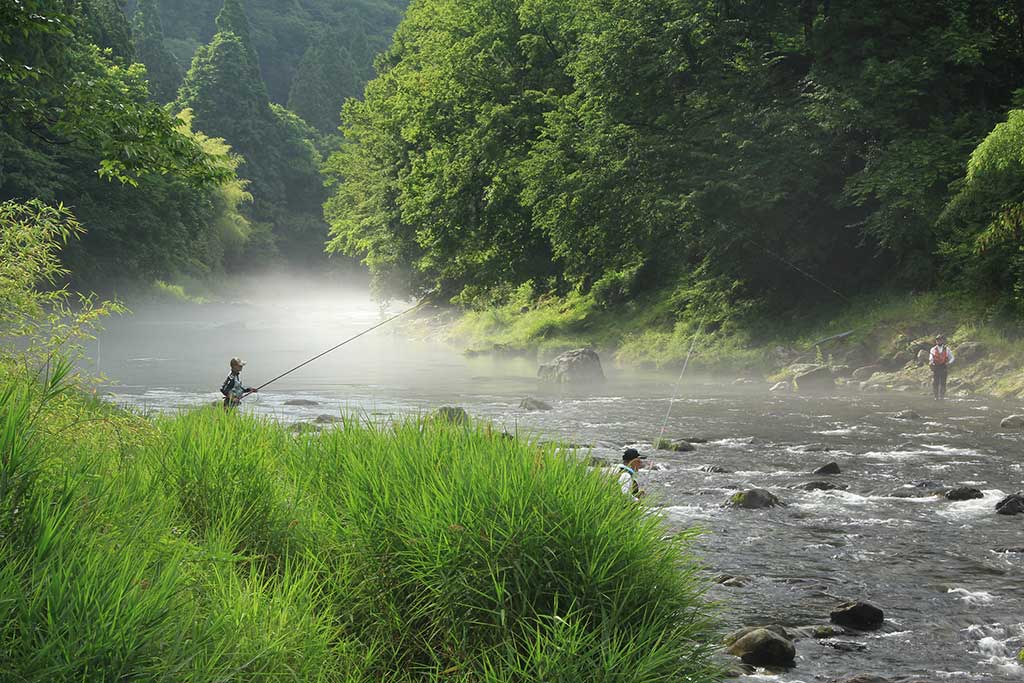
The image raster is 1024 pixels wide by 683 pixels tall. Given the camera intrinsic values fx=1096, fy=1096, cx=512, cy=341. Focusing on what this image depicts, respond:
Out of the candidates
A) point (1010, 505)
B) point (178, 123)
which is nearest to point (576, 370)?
point (1010, 505)

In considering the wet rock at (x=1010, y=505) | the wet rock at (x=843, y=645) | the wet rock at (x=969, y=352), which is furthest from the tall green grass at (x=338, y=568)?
the wet rock at (x=969, y=352)

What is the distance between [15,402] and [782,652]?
551 cm

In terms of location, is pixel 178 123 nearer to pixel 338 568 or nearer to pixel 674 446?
pixel 338 568

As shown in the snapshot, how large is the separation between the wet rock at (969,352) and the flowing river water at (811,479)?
254 centimetres

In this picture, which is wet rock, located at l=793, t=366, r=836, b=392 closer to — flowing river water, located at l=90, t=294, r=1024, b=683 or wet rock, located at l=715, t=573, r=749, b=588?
flowing river water, located at l=90, t=294, r=1024, b=683

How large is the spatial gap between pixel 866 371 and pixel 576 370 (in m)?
8.51

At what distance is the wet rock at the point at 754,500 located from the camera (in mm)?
13812

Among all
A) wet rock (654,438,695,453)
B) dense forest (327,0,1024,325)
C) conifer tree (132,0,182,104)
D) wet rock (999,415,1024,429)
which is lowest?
wet rock (654,438,695,453)

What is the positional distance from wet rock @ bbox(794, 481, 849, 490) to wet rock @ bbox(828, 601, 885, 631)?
602 centimetres

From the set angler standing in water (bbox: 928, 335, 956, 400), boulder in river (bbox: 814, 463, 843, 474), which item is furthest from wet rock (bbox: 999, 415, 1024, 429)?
boulder in river (bbox: 814, 463, 843, 474)

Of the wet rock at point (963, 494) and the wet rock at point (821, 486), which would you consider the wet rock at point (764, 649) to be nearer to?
the wet rock at point (963, 494)

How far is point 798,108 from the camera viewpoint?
31.7 m

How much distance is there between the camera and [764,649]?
26.3 ft

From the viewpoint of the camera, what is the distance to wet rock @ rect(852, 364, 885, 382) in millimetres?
29766
